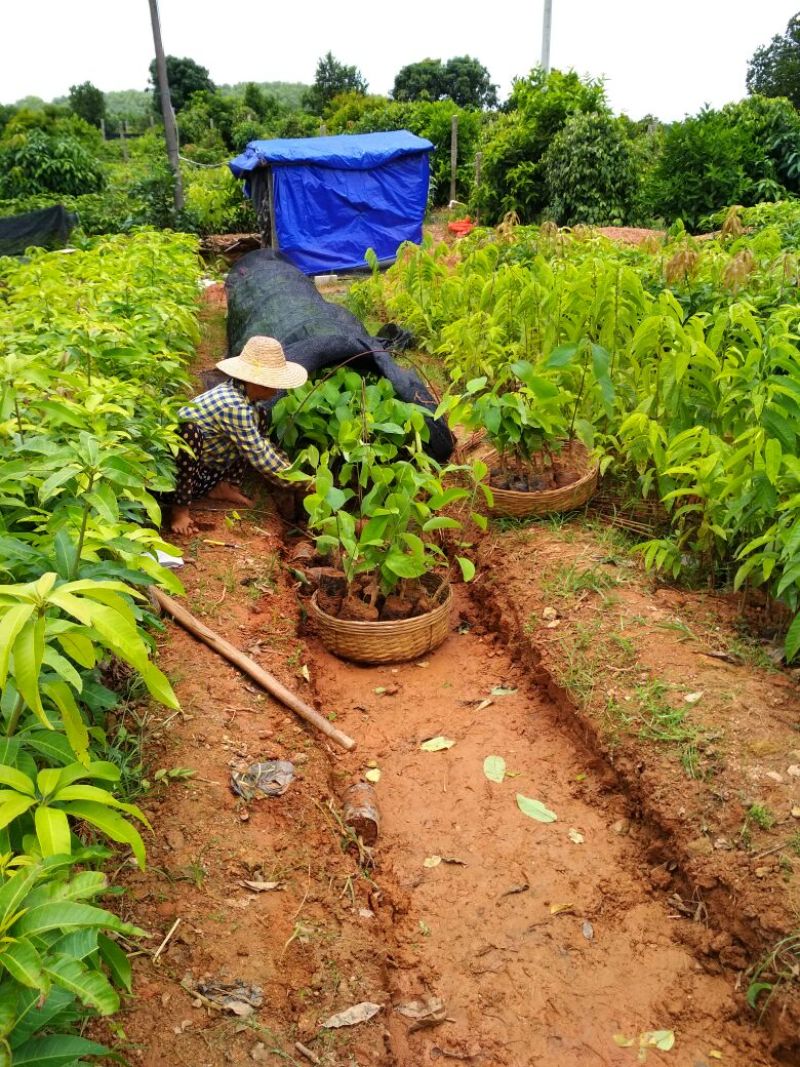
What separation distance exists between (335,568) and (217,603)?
58 cm

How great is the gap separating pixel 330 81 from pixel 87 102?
399 inches

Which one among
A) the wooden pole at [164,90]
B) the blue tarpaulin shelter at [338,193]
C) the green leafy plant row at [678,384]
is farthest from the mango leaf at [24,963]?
the wooden pole at [164,90]

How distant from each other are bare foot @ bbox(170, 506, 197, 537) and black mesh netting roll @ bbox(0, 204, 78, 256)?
7772mm

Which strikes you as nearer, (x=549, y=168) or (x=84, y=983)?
(x=84, y=983)

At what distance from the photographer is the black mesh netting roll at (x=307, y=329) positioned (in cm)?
435

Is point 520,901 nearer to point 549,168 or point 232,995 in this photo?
point 232,995

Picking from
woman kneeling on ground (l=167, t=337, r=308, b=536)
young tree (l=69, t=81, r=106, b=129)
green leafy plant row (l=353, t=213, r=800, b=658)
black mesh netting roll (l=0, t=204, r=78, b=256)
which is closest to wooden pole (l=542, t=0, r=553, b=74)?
black mesh netting roll (l=0, t=204, r=78, b=256)

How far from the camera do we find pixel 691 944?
2.23 m

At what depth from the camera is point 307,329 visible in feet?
16.1

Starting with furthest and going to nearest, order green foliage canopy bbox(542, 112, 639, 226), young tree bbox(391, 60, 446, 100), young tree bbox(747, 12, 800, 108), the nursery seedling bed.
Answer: young tree bbox(391, 60, 446, 100), young tree bbox(747, 12, 800, 108), green foliage canopy bbox(542, 112, 639, 226), the nursery seedling bed

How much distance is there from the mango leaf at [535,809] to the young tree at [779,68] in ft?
69.4

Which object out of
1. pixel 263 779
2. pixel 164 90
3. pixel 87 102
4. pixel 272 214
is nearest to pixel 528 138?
pixel 272 214

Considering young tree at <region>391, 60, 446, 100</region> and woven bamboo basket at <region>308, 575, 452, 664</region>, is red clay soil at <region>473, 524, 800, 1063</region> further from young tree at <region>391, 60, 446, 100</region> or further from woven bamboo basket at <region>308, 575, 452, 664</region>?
young tree at <region>391, 60, 446, 100</region>

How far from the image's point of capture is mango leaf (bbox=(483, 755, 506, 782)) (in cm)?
284
